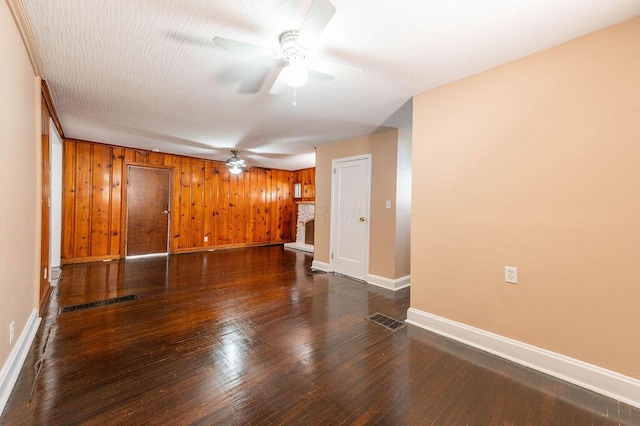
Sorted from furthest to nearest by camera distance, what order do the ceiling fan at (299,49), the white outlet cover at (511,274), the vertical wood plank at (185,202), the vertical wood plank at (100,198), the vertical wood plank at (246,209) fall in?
1. the vertical wood plank at (246,209)
2. the vertical wood plank at (185,202)
3. the vertical wood plank at (100,198)
4. the white outlet cover at (511,274)
5. the ceiling fan at (299,49)

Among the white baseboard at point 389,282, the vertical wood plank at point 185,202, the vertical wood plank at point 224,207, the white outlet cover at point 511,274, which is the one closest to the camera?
the white outlet cover at point 511,274

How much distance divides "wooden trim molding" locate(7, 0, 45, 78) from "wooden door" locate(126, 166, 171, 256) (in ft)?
11.7

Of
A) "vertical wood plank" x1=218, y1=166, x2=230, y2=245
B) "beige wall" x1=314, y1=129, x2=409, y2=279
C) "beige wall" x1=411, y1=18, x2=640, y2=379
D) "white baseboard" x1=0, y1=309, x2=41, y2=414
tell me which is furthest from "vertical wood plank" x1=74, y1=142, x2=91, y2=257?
"beige wall" x1=411, y1=18, x2=640, y2=379

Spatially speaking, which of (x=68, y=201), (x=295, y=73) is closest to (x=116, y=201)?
(x=68, y=201)

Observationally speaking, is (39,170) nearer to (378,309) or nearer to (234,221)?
(378,309)

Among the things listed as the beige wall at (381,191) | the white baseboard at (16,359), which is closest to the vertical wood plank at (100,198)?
the white baseboard at (16,359)

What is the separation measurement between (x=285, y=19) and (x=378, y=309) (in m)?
2.79

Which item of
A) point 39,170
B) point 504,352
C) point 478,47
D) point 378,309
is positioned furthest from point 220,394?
point 478,47

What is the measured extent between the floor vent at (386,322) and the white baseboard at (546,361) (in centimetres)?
23

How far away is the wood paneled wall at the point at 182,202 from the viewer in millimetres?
4934

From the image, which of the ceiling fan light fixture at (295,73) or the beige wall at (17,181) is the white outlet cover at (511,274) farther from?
the beige wall at (17,181)

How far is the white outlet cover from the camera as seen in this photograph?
2061 millimetres

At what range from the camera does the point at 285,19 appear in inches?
64.3

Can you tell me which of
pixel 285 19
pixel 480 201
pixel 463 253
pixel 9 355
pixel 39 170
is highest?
pixel 285 19
